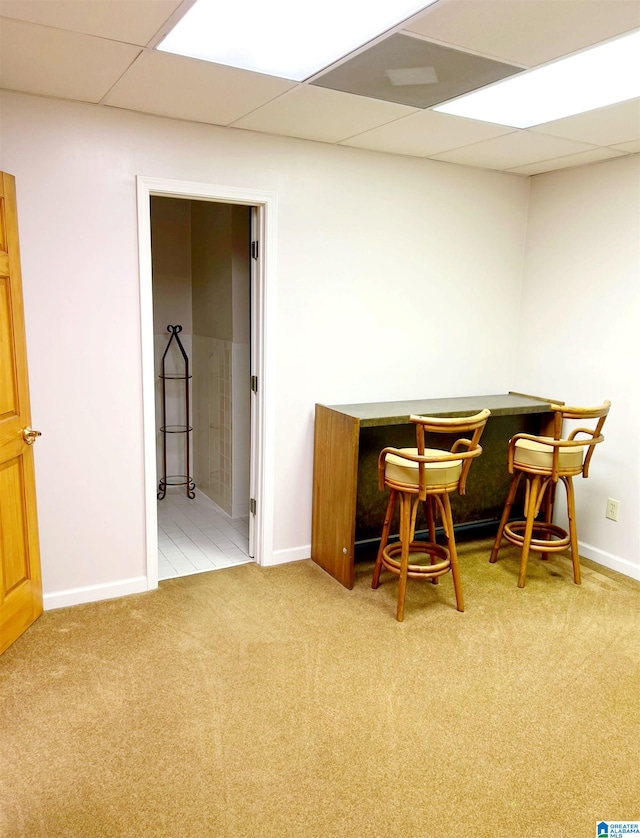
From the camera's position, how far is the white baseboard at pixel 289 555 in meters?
3.55

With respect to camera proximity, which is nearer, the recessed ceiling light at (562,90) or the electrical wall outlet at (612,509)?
the recessed ceiling light at (562,90)

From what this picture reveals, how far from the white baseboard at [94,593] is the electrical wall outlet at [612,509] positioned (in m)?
2.66

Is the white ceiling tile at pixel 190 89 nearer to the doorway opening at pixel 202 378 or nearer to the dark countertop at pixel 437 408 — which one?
the doorway opening at pixel 202 378

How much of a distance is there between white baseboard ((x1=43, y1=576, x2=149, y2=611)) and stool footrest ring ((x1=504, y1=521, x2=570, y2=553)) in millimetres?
2037

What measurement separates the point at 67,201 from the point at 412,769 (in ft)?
8.58

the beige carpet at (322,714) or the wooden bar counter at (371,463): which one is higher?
the wooden bar counter at (371,463)

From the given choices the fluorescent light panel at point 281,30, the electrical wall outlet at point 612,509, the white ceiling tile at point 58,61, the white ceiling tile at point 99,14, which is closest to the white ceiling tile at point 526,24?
the fluorescent light panel at point 281,30

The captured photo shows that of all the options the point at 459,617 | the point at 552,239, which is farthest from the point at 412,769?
the point at 552,239

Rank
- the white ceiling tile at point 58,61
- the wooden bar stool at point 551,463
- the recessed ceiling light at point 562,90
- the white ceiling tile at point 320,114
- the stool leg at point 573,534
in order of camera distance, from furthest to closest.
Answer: the stool leg at point 573,534, the wooden bar stool at point 551,463, the white ceiling tile at point 320,114, the recessed ceiling light at point 562,90, the white ceiling tile at point 58,61

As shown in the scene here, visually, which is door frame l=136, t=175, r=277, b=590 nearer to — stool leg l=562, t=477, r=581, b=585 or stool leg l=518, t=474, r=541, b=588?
stool leg l=518, t=474, r=541, b=588

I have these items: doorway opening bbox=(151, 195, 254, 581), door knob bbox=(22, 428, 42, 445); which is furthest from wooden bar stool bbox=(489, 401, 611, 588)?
door knob bbox=(22, 428, 42, 445)

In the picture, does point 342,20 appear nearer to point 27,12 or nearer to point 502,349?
point 27,12

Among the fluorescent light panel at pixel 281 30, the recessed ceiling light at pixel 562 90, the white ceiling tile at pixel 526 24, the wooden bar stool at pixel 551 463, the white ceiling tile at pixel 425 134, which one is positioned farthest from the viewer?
the wooden bar stool at pixel 551 463

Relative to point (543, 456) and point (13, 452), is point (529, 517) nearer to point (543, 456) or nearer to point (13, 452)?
point (543, 456)
